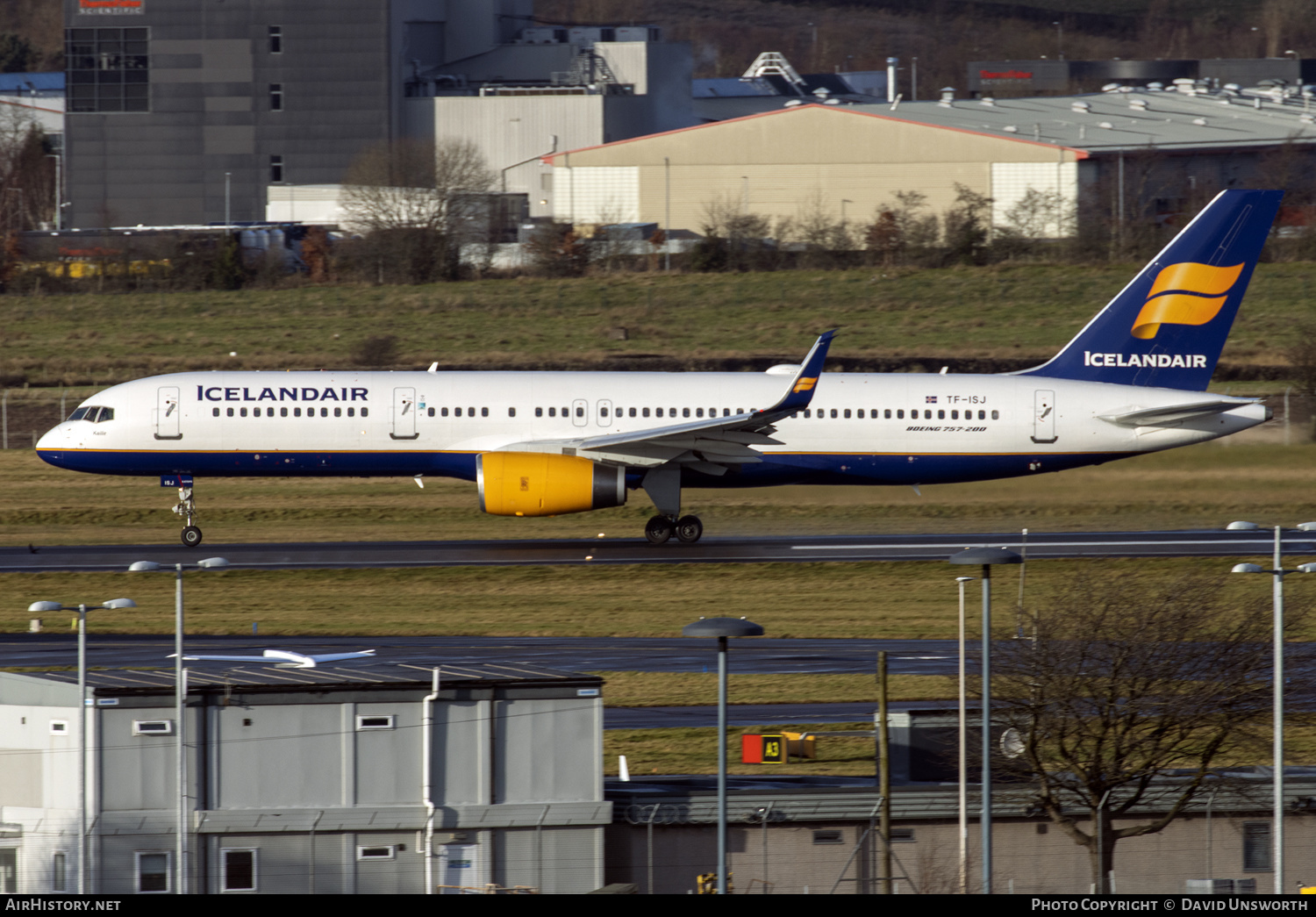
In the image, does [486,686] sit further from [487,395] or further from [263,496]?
[263,496]

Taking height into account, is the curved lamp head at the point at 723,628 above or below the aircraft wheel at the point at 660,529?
above

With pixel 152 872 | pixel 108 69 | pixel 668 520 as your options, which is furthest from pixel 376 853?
pixel 108 69

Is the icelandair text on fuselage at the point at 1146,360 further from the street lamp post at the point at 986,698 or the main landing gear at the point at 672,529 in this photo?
the street lamp post at the point at 986,698

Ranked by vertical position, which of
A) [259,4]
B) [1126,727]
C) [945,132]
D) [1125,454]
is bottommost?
[1126,727]

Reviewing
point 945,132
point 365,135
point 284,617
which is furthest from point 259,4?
point 284,617

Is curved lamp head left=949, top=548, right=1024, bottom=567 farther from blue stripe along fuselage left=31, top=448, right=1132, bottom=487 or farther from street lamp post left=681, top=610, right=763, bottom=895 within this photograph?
blue stripe along fuselage left=31, top=448, right=1132, bottom=487

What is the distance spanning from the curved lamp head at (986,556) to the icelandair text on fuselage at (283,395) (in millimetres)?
22583

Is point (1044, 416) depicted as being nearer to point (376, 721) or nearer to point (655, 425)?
point (655, 425)

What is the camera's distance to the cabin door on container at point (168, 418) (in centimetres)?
4309

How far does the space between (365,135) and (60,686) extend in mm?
101477

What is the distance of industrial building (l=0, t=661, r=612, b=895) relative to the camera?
946 inches

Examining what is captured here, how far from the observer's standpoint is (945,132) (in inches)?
4188

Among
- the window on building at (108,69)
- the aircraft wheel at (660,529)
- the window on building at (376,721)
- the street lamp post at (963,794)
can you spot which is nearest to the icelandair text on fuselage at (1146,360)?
the aircraft wheel at (660,529)
